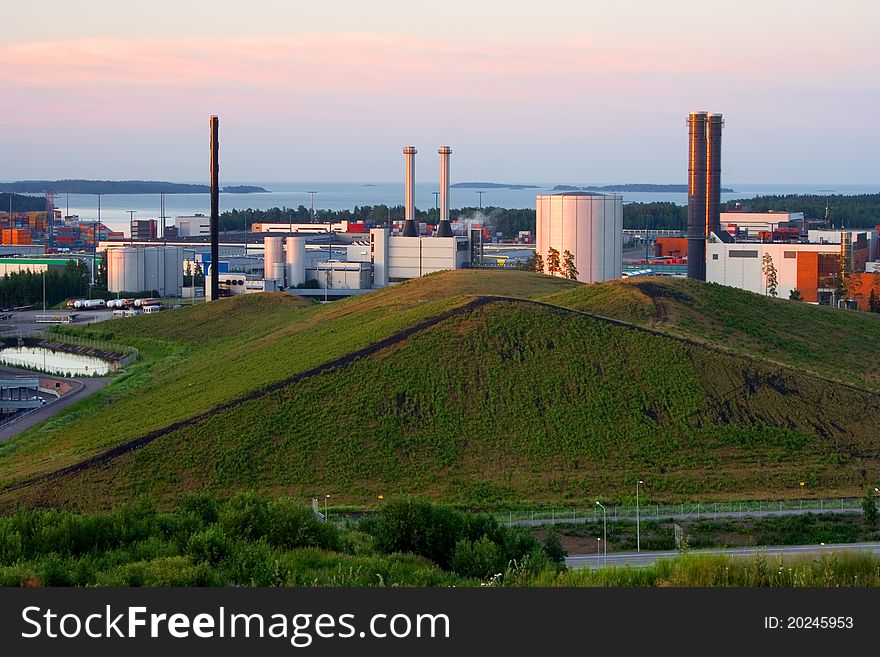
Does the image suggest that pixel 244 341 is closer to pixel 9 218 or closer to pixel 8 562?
pixel 8 562

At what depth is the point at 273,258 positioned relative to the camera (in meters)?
81.1

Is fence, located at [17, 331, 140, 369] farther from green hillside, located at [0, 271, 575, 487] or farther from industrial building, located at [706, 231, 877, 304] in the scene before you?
industrial building, located at [706, 231, 877, 304]

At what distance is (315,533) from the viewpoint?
65.7 feet

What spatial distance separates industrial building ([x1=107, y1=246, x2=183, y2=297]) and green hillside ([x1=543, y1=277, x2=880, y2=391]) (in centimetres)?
4094

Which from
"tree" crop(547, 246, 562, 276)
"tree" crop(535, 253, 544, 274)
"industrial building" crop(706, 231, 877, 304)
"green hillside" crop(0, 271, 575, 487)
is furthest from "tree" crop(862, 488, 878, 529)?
"industrial building" crop(706, 231, 877, 304)

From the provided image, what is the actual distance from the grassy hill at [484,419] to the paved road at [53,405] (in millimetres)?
1092

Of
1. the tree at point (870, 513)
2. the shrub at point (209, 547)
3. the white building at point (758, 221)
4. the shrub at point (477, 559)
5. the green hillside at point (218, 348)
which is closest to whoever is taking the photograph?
the shrub at point (209, 547)

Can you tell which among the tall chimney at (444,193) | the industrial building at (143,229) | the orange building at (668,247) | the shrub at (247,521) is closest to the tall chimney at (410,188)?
the tall chimney at (444,193)

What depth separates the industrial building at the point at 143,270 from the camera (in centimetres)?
8425

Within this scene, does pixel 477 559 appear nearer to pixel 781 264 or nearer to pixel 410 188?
pixel 781 264

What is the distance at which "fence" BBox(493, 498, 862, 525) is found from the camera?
94.5ft

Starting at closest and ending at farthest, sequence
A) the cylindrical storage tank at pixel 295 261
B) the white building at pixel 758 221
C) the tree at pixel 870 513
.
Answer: the tree at pixel 870 513
the cylindrical storage tank at pixel 295 261
the white building at pixel 758 221

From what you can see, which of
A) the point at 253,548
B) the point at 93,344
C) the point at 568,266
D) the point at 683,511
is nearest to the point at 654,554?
the point at 683,511

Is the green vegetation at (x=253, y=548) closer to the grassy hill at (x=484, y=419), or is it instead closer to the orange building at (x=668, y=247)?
the grassy hill at (x=484, y=419)
